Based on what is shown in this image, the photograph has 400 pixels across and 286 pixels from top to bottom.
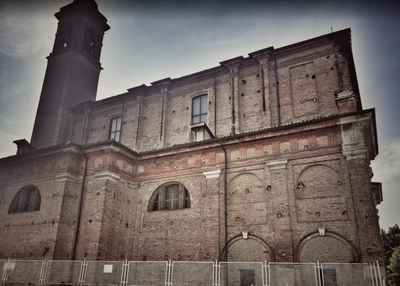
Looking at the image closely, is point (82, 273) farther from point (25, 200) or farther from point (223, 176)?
point (223, 176)

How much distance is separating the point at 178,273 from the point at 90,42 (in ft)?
67.7

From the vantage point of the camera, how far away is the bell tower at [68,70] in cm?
2272

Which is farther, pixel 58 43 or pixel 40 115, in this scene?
pixel 58 43

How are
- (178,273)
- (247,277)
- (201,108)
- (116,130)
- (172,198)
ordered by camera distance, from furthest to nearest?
(116,130), (201,108), (172,198), (178,273), (247,277)

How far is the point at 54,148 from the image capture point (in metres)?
16.6

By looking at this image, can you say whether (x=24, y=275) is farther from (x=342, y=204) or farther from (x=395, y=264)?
(x=395, y=264)

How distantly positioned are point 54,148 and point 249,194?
10383 millimetres

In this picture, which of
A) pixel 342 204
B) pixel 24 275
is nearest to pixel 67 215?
pixel 24 275

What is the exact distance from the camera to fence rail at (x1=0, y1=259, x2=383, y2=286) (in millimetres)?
11172

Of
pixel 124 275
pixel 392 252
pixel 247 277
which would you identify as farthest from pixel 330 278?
pixel 392 252

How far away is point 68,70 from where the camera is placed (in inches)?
926

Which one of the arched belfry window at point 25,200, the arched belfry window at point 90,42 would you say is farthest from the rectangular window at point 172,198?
the arched belfry window at point 90,42

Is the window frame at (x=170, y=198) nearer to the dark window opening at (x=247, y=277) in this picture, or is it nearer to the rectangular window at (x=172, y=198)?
the rectangular window at (x=172, y=198)

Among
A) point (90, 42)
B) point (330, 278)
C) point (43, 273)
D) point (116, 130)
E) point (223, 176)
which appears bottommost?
point (43, 273)
